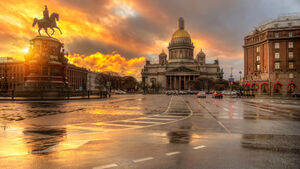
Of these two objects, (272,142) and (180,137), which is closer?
(272,142)

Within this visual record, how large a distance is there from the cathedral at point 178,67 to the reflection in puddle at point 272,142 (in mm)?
143380

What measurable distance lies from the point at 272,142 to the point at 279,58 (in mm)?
72882

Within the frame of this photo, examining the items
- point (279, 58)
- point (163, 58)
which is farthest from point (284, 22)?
point (163, 58)

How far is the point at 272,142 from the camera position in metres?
8.60

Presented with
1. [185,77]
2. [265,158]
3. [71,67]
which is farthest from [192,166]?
[185,77]

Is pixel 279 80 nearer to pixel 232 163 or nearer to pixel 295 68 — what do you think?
pixel 295 68

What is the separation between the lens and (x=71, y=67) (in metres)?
116

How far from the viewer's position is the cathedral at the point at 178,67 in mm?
155375

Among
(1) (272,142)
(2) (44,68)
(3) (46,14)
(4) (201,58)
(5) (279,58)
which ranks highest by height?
(4) (201,58)

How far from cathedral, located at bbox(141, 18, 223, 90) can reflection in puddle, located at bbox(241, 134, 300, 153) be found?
5645 inches

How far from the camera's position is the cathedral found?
155375 millimetres

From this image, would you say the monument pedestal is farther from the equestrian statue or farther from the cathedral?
the cathedral

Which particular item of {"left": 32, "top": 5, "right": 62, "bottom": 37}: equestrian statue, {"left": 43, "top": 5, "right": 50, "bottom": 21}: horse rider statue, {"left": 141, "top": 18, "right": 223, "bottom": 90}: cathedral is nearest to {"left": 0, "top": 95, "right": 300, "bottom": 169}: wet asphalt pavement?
{"left": 32, "top": 5, "right": 62, "bottom": 37}: equestrian statue

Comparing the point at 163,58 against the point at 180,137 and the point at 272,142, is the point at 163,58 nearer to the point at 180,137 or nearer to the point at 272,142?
the point at 180,137
